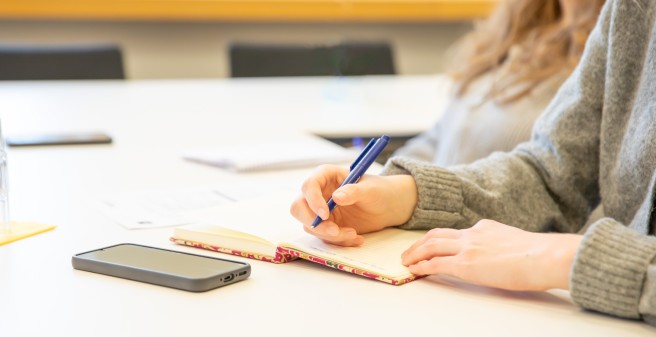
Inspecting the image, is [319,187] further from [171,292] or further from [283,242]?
[171,292]

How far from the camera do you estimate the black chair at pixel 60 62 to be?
2557 mm

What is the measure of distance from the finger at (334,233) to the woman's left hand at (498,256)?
61 millimetres

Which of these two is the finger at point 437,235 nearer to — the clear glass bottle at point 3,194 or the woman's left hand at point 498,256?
the woman's left hand at point 498,256

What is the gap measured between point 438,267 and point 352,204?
0.14 m

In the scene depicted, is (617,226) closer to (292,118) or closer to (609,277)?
(609,277)

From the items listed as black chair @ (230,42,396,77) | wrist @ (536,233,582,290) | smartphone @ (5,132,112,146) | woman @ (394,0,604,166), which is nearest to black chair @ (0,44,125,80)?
black chair @ (230,42,396,77)

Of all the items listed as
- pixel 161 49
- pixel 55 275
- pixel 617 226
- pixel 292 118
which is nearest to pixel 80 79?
pixel 292 118

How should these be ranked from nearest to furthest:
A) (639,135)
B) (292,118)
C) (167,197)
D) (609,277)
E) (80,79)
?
(609,277) → (639,135) → (167,197) → (292,118) → (80,79)

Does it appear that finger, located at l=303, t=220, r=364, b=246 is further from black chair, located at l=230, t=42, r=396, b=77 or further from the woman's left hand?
black chair, located at l=230, t=42, r=396, b=77

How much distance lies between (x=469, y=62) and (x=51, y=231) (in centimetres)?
A: 112

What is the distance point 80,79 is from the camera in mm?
2656

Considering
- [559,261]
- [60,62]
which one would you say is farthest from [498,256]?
[60,62]

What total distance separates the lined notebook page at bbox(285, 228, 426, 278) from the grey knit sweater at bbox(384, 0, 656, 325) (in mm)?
37

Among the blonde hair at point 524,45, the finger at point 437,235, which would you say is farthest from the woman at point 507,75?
the finger at point 437,235
